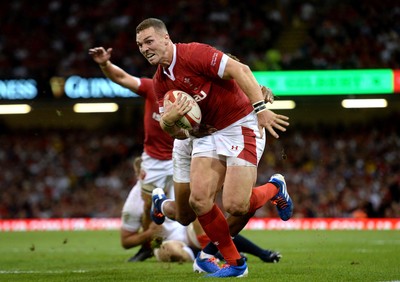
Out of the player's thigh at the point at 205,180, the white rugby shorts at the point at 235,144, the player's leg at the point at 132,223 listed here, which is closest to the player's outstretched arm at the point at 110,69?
the player's leg at the point at 132,223

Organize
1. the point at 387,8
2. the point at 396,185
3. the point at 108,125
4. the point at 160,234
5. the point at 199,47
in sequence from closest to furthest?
1. the point at 199,47
2. the point at 160,234
3. the point at 396,185
4. the point at 387,8
5. the point at 108,125

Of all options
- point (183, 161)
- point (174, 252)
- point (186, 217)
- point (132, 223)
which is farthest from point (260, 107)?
point (132, 223)

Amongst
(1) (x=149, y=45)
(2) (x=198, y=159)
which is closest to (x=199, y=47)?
(1) (x=149, y=45)

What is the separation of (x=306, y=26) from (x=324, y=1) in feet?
3.60

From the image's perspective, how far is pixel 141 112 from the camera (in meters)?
27.8

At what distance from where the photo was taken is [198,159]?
21.8 ft

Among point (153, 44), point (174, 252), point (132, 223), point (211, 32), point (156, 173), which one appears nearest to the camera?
point (153, 44)

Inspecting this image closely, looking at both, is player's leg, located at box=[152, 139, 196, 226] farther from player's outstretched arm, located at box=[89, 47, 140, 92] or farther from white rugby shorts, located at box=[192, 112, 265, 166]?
player's outstretched arm, located at box=[89, 47, 140, 92]

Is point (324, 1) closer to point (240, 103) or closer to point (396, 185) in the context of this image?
point (396, 185)

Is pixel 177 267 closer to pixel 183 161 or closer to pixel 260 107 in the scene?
pixel 183 161

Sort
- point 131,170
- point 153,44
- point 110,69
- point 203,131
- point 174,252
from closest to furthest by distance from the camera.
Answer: point 153,44
point 203,131
point 174,252
point 110,69
point 131,170

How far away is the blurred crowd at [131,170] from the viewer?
22875mm

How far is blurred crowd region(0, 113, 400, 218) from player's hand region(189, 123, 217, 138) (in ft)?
52.5

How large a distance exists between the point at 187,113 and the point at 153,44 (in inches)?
26.5
